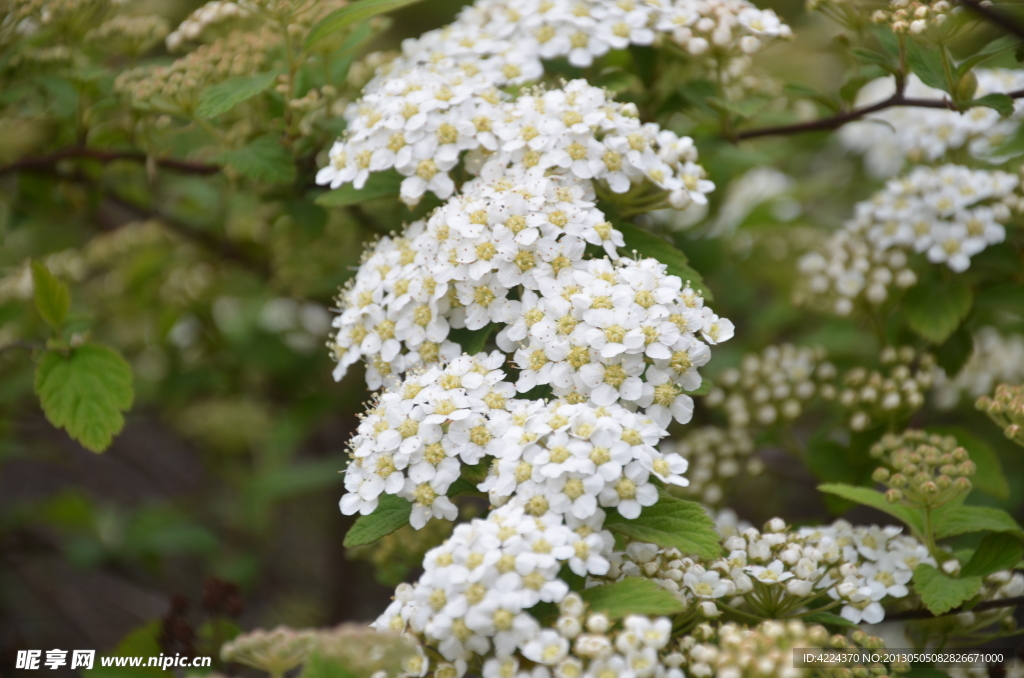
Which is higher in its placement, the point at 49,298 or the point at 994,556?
the point at 49,298

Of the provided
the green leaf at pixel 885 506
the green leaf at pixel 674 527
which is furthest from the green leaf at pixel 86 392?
the green leaf at pixel 885 506

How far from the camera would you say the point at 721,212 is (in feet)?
10.9

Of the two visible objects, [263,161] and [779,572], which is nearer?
[779,572]

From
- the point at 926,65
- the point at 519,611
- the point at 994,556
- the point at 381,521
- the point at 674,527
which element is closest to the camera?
the point at 519,611

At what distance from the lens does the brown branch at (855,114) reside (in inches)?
83.0

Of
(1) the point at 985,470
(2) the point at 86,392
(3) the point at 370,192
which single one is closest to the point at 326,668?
(2) the point at 86,392

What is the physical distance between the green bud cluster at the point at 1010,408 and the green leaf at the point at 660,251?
0.70 metres

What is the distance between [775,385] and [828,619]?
102cm

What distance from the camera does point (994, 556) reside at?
184 centimetres

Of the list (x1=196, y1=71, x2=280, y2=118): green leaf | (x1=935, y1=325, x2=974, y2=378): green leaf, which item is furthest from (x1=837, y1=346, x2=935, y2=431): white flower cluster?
(x1=196, y1=71, x2=280, y2=118): green leaf

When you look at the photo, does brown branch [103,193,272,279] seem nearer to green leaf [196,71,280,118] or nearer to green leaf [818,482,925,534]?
green leaf [196,71,280,118]

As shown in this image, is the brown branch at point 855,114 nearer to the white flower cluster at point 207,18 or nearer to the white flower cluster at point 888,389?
the white flower cluster at point 888,389

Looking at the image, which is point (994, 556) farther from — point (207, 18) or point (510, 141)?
point (207, 18)

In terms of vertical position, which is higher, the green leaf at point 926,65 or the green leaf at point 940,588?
the green leaf at point 926,65
